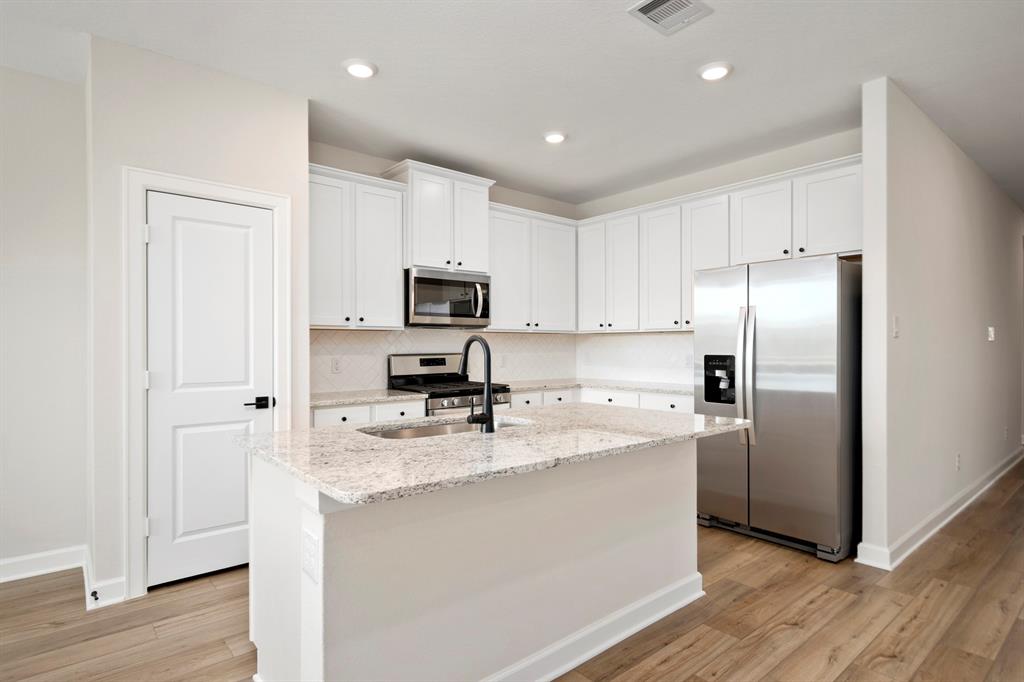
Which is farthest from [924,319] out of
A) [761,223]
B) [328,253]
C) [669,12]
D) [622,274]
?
[328,253]

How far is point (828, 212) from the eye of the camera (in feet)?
11.9

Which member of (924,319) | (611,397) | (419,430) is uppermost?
(924,319)

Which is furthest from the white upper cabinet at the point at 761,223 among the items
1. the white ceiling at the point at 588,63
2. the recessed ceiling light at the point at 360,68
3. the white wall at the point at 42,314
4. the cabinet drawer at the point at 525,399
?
the white wall at the point at 42,314

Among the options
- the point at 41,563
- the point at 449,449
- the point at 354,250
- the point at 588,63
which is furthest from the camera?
the point at 354,250

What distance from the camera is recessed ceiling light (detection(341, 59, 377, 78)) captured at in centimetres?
286

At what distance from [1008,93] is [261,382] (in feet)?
14.9

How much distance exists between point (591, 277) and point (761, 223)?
5.32 ft

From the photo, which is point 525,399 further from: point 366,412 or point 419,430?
point 419,430

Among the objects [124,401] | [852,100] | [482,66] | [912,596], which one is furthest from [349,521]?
[852,100]

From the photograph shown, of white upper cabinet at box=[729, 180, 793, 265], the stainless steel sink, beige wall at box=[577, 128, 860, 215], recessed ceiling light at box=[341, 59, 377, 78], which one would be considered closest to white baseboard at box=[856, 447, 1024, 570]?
white upper cabinet at box=[729, 180, 793, 265]

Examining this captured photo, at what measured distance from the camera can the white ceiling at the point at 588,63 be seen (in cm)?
244

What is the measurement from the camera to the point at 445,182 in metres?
4.27

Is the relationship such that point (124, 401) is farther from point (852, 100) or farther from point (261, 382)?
point (852, 100)

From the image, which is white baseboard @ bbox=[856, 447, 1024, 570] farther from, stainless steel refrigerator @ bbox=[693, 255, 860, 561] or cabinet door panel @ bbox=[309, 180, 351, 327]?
cabinet door panel @ bbox=[309, 180, 351, 327]
